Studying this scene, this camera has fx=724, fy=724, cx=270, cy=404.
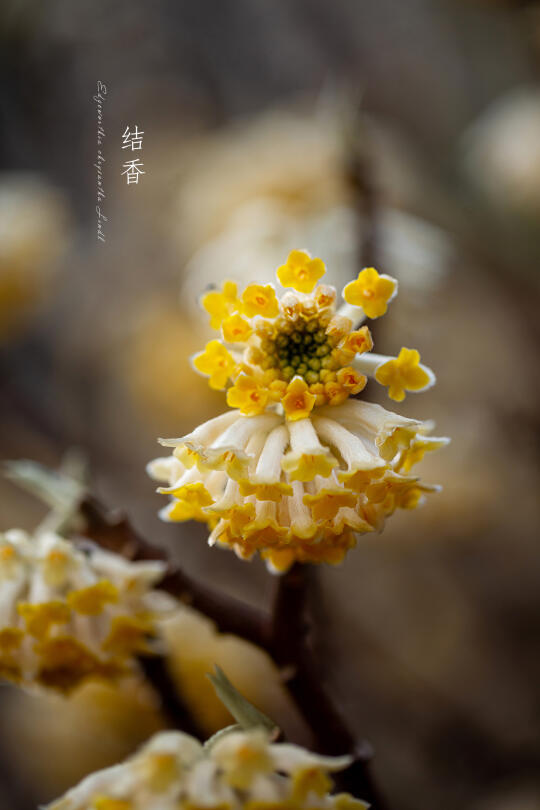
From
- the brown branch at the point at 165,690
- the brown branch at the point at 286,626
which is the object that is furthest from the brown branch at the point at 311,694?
the brown branch at the point at 165,690

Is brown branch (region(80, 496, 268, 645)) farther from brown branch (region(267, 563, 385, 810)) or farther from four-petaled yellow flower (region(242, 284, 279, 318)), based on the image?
four-petaled yellow flower (region(242, 284, 279, 318))

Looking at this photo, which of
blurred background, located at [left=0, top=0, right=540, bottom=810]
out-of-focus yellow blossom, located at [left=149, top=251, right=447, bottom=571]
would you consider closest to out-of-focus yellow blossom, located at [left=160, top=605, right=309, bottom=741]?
blurred background, located at [left=0, top=0, right=540, bottom=810]

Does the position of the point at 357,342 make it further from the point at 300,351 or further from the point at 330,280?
the point at 330,280

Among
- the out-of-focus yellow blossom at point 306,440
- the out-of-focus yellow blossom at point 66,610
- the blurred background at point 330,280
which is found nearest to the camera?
the out-of-focus yellow blossom at point 306,440

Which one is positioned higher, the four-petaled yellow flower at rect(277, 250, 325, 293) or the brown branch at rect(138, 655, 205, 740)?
the four-petaled yellow flower at rect(277, 250, 325, 293)

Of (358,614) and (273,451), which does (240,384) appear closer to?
(273,451)

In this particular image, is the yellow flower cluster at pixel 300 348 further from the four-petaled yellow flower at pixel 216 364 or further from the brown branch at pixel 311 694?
the brown branch at pixel 311 694

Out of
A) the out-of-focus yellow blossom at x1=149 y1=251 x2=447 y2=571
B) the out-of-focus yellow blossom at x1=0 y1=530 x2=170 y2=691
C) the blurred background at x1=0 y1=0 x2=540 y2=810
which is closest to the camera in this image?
the out-of-focus yellow blossom at x1=149 y1=251 x2=447 y2=571
